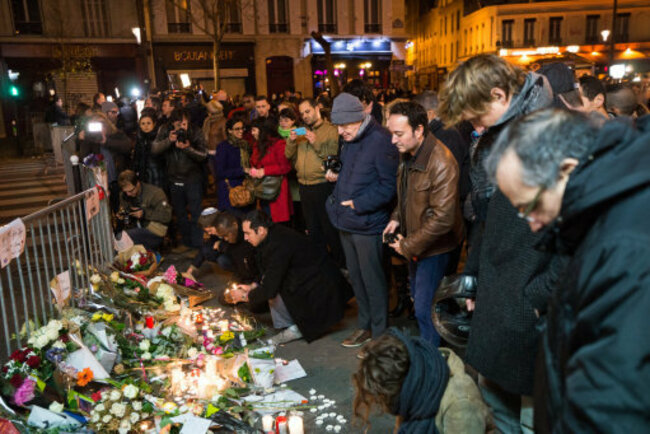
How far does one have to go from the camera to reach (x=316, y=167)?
20.2 feet

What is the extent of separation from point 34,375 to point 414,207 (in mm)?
2859

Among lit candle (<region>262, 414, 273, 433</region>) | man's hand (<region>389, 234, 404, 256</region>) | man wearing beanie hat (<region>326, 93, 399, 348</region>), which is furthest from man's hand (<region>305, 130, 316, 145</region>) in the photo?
lit candle (<region>262, 414, 273, 433</region>)

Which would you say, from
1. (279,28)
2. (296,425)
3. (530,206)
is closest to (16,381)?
(296,425)

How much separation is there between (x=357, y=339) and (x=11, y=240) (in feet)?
9.66

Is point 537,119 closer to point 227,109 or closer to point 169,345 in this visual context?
point 169,345

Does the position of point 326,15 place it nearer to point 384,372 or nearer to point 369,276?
point 369,276

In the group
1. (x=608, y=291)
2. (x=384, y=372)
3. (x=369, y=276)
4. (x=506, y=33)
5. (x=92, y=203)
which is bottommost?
(x=369, y=276)

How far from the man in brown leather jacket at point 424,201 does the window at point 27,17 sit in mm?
28105

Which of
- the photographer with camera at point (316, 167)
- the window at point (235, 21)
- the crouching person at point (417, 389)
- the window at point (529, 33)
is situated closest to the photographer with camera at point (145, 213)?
the photographer with camera at point (316, 167)

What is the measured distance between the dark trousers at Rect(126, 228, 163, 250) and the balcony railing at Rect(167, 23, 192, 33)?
24.3 metres

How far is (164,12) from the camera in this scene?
92.4ft

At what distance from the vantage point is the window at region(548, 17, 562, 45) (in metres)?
42.0

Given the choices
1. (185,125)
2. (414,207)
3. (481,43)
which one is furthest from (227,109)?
(481,43)

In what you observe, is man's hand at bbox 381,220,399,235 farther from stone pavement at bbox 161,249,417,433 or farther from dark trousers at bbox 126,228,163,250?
dark trousers at bbox 126,228,163,250
